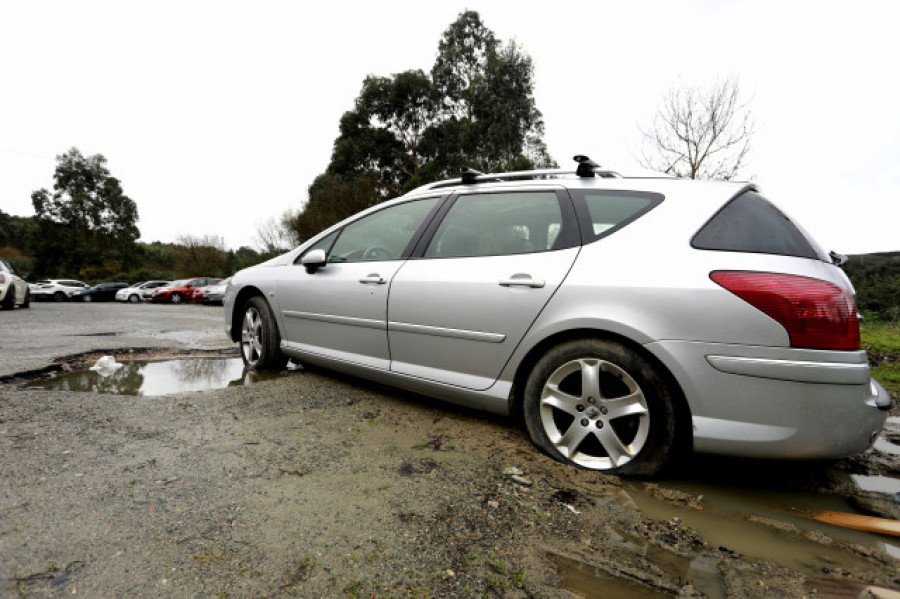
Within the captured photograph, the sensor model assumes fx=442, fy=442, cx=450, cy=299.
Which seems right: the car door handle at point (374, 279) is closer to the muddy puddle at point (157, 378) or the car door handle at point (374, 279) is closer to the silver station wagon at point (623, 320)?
the silver station wagon at point (623, 320)

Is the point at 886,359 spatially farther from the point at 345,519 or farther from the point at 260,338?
the point at 260,338

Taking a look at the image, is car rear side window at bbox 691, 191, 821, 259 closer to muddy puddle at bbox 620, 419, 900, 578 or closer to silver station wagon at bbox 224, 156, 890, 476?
silver station wagon at bbox 224, 156, 890, 476

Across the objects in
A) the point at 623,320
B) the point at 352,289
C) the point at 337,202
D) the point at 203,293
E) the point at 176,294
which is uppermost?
the point at 337,202

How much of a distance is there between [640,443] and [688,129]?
15690 millimetres

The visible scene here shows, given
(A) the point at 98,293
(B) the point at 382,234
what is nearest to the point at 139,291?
(A) the point at 98,293

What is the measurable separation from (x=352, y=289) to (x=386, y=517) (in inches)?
69.7

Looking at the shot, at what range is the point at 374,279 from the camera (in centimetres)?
299

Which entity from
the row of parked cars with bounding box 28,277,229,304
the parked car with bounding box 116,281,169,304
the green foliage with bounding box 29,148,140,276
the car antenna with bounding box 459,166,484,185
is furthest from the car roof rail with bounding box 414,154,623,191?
the green foliage with bounding box 29,148,140,276

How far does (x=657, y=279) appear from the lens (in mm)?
1976

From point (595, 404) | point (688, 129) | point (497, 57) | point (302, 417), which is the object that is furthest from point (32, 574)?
point (497, 57)

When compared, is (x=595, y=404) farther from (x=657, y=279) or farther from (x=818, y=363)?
(x=818, y=363)

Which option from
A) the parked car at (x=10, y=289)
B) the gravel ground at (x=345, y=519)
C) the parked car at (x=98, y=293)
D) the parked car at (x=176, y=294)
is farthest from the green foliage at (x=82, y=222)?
the gravel ground at (x=345, y=519)

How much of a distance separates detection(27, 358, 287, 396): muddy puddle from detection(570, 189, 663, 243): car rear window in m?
2.88

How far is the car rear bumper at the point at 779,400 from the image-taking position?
1730 millimetres
